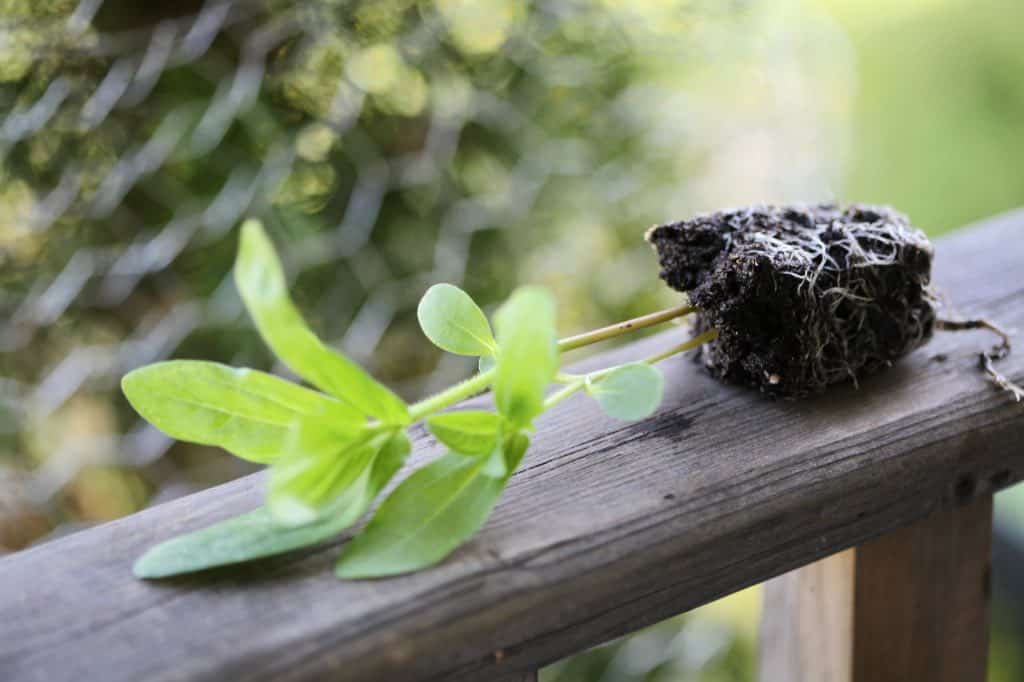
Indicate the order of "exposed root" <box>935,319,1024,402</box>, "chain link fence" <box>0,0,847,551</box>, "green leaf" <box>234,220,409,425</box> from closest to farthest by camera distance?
"green leaf" <box>234,220,409,425</box> < "exposed root" <box>935,319,1024,402</box> < "chain link fence" <box>0,0,847,551</box>

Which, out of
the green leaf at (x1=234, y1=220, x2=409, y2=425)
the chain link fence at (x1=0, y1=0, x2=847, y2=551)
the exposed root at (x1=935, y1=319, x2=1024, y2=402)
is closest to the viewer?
the green leaf at (x1=234, y1=220, x2=409, y2=425)

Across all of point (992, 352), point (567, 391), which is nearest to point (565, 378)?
point (567, 391)

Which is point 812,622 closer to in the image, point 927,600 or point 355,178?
point 927,600

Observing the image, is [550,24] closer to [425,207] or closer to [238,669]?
[425,207]

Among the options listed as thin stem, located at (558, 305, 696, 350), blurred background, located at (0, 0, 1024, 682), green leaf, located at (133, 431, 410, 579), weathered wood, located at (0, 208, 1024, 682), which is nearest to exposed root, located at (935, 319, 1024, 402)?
weathered wood, located at (0, 208, 1024, 682)

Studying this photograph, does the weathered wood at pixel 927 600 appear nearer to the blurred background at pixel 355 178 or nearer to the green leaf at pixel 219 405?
the green leaf at pixel 219 405

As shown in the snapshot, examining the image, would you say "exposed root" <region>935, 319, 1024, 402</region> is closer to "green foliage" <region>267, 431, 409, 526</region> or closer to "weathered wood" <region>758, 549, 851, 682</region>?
"weathered wood" <region>758, 549, 851, 682</region>
